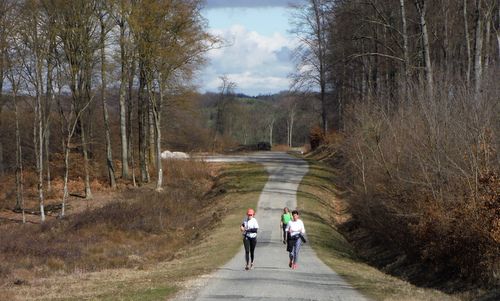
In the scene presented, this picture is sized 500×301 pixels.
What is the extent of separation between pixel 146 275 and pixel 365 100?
2305 cm

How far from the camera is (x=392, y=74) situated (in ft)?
143

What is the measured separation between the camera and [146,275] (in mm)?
18703

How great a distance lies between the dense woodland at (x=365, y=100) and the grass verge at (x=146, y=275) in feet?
Answer: 20.8

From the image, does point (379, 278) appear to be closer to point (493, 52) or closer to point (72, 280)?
point (72, 280)

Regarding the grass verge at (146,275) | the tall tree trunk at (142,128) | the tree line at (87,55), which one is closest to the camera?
the grass verge at (146,275)

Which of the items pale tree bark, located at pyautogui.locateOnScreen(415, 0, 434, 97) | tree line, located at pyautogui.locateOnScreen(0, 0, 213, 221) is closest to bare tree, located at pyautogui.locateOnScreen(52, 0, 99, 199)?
tree line, located at pyautogui.locateOnScreen(0, 0, 213, 221)

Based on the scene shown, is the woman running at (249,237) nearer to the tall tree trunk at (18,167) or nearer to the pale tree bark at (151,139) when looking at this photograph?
the tall tree trunk at (18,167)

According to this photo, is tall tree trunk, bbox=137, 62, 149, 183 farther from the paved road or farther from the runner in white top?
the runner in white top

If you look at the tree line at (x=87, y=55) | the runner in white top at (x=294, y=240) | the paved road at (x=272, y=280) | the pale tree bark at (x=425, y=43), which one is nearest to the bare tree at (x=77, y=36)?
the tree line at (x=87, y=55)

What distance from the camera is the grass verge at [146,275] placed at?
581 inches

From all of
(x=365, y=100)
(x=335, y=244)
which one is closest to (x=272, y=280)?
(x=335, y=244)

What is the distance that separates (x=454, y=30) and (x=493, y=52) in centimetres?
291

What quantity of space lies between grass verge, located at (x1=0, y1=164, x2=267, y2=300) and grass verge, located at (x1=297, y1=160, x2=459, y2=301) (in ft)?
11.6

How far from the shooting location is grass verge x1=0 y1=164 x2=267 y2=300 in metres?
14.8
